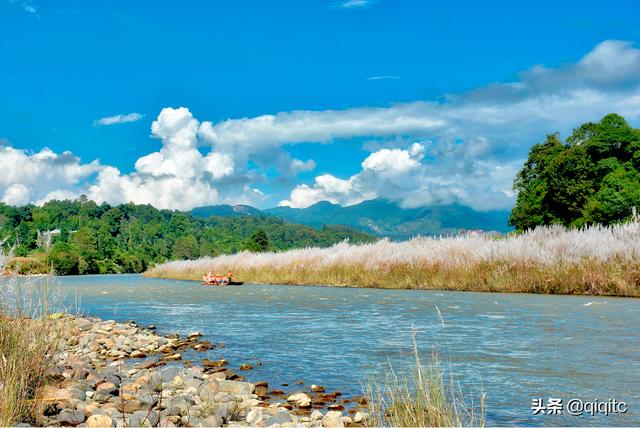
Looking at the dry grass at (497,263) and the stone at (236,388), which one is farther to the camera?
the dry grass at (497,263)

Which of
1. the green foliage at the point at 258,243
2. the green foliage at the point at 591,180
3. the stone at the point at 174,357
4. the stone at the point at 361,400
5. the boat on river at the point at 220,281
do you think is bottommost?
the stone at the point at 174,357

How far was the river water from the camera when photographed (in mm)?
5508

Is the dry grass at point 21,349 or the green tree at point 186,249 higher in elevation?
the green tree at point 186,249

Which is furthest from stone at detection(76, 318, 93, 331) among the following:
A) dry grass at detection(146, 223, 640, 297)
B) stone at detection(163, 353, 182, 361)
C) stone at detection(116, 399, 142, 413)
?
dry grass at detection(146, 223, 640, 297)

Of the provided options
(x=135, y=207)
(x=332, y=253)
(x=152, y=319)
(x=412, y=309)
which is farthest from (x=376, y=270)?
(x=135, y=207)

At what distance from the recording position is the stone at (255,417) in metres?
4.84

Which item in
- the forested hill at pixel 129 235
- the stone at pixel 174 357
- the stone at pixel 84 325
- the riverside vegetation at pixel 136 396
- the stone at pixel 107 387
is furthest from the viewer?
the forested hill at pixel 129 235

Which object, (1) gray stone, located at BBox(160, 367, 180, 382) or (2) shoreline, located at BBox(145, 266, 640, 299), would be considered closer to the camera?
(1) gray stone, located at BBox(160, 367, 180, 382)

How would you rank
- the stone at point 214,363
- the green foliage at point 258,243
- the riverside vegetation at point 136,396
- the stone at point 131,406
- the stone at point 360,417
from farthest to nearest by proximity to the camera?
the green foliage at point 258,243 < the stone at point 214,363 < the stone at point 131,406 < the stone at point 360,417 < the riverside vegetation at point 136,396

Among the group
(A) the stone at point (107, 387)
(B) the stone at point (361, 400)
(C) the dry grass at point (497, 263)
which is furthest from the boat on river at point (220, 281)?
(B) the stone at point (361, 400)

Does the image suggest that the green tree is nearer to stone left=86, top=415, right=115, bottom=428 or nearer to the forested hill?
the forested hill

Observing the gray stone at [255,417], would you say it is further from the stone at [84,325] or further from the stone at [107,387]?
the stone at [84,325]

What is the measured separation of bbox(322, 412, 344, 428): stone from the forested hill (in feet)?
180

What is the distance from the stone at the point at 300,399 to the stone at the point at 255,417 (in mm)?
516
